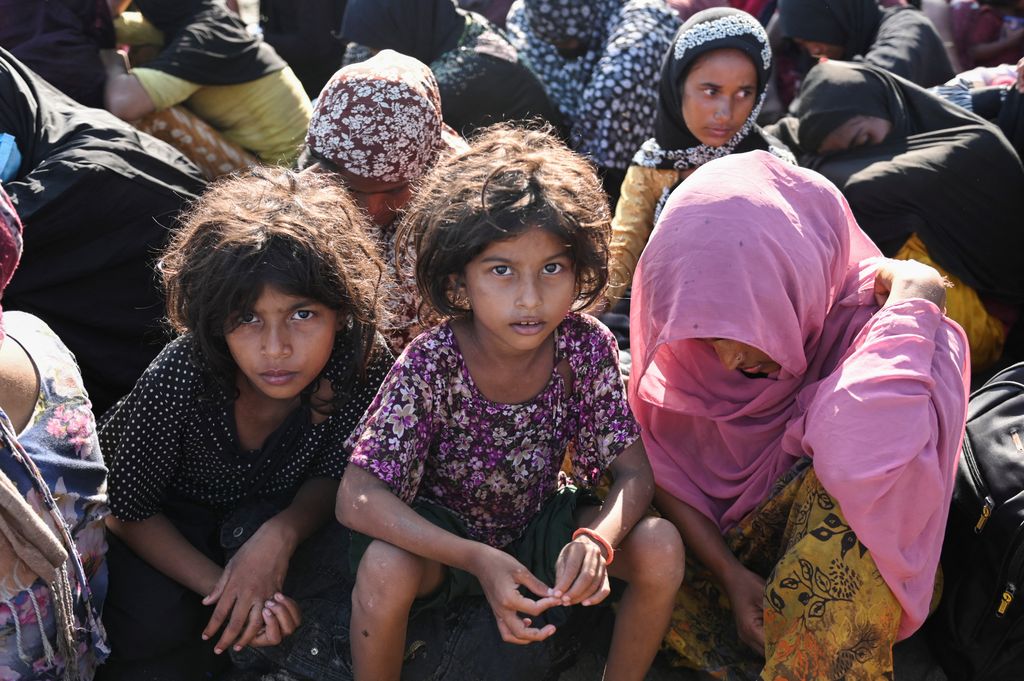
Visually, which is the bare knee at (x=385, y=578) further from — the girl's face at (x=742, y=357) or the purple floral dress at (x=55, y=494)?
the girl's face at (x=742, y=357)

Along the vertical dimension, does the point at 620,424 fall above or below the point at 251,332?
below

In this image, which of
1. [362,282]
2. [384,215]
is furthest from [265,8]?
[362,282]

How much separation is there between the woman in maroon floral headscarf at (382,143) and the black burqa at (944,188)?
1612 millimetres

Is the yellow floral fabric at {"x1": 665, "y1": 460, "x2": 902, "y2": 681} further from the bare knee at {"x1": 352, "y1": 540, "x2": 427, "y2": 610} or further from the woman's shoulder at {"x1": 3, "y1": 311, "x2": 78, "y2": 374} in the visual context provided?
the woman's shoulder at {"x1": 3, "y1": 311, "x2": 78, "y2": 374}

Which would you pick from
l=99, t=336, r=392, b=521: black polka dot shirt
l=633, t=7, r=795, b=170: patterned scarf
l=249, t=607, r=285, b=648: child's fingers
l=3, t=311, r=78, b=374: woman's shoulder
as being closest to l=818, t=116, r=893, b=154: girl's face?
l=633, t=7, r=795, b=170: patterned scarf

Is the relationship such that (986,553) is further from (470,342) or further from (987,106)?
(987,106)

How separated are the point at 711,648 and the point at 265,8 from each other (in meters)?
4.48

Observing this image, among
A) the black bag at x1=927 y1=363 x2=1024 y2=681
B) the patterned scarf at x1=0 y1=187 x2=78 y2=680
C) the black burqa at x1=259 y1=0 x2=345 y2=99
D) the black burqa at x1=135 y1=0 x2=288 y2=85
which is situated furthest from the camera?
the black burqa at x1=259 y1=0 x2=345 y2=99

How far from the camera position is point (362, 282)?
2.45m

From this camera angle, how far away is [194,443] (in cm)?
246

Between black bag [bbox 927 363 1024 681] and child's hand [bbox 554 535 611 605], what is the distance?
0.99 m

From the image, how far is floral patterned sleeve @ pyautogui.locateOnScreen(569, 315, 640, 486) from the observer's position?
230 cm

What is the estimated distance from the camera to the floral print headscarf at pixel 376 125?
10.1 feet

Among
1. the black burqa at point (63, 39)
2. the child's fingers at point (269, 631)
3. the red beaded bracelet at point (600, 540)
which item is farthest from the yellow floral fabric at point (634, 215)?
the black burqa at point (63, 39)
